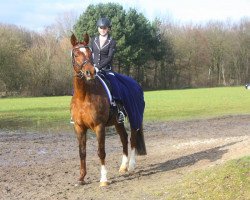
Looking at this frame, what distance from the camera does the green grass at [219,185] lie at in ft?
20.9

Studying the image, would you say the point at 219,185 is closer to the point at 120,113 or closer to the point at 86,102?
the point at 86,102

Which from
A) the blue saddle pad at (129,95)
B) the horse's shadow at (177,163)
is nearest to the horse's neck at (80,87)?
the blue saddle pad at (129,95)

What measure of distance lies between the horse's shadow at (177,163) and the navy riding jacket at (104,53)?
236cm

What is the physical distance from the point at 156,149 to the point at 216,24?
7731 cm

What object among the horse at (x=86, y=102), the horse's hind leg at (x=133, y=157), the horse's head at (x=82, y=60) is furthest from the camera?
the horse's hind leg at (x=133, y=157)

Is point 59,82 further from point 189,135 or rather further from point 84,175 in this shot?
point 84,175

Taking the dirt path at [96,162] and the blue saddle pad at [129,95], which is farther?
the blue saddle pad at [129,95]

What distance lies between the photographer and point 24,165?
10859 millimetres

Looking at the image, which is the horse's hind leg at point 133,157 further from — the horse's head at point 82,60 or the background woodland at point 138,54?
the background woodland at point 138,54

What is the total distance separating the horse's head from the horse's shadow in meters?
2.34

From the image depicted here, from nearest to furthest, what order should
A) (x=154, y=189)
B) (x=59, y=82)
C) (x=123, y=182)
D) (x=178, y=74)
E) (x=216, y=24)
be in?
(x=154, y=189) → (x=123, y=182) → (x=59, y=82) → (x=178, y=74) → (x=216, y=24)

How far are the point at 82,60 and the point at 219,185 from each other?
3390 millimetres

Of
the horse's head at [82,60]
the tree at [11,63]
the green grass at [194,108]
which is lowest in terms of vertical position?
the green grass at [194,108]

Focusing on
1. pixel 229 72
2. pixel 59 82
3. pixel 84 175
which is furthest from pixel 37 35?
pixel 84 175
